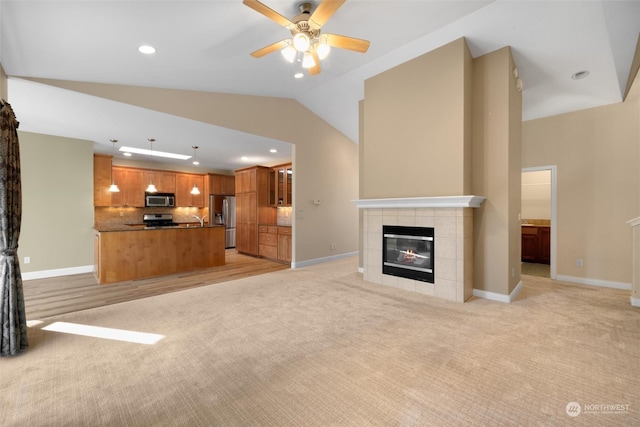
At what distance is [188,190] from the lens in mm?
8297

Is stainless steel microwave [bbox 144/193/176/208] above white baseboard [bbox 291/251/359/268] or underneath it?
above

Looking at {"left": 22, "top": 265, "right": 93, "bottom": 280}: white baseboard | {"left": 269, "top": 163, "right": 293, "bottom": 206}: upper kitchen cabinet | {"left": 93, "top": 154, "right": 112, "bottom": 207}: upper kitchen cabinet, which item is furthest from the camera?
{"left": 269, "top": 163, "right": 293, "bottom": 206}: upper kitchen cabinet

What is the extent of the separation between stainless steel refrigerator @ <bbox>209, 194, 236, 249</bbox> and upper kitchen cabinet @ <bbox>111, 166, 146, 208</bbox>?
73.2 inches

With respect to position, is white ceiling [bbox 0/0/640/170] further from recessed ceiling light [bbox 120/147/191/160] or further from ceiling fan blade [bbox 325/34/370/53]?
recessed ceiling light [bbox 120/147/191/160]

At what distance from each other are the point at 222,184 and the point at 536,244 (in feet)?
28.0

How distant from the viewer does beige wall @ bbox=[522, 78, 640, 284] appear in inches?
158

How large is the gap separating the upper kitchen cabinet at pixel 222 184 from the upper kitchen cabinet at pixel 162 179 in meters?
1.04

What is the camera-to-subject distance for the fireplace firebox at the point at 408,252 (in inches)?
152

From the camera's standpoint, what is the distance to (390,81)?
427 centimetres

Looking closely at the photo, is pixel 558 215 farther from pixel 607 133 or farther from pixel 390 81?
pixel 390 81

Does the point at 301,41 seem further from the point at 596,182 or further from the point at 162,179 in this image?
the point at 162,179

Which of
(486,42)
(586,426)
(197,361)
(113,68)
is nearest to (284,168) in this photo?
(113,68)

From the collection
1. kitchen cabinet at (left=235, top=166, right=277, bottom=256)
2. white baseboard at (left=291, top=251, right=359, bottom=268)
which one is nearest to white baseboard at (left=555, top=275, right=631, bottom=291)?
white baseboard at (left=291, top=251, right=359, bottom=268)

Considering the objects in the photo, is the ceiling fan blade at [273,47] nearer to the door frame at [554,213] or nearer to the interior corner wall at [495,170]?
the interior corner wall at [495,170]
